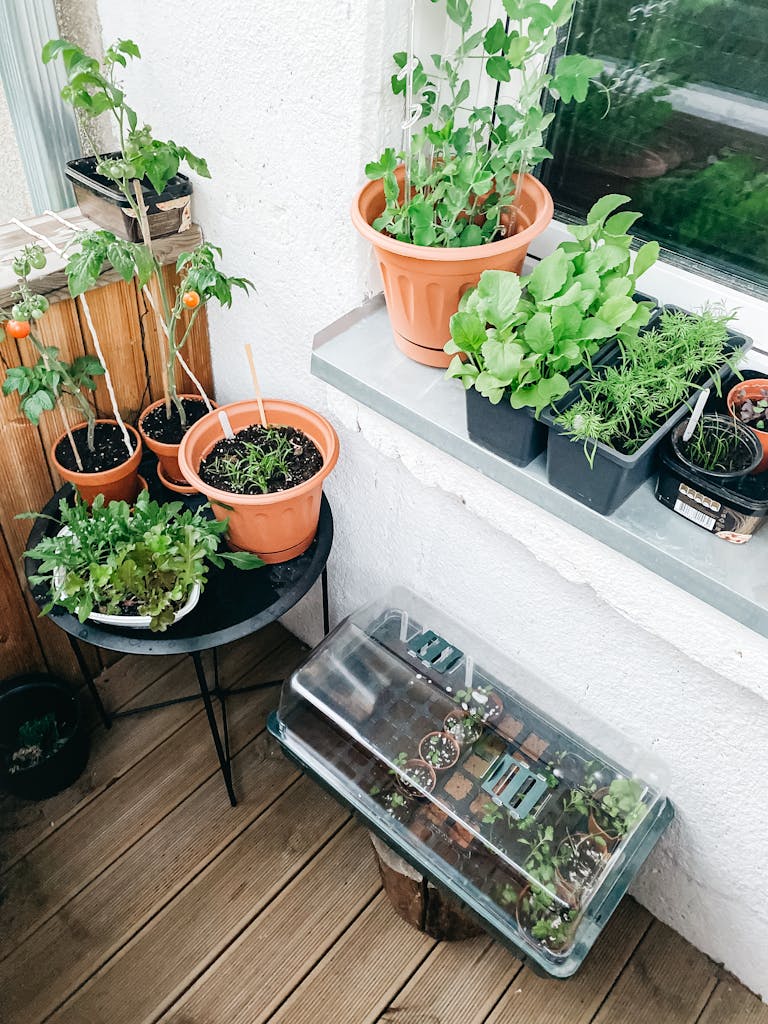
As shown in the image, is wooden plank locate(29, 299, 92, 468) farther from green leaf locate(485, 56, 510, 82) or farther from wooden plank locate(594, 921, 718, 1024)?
wooden plank locate(594, 921, 718, 1024)

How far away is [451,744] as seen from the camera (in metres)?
1.40

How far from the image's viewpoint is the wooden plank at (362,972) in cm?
145

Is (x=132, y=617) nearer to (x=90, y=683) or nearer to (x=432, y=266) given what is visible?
(x=90, y=683)

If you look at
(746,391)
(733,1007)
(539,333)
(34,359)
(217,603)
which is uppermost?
(539,333)

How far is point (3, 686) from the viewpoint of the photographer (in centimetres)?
169

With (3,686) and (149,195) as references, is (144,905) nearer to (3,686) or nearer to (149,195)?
(3,686)

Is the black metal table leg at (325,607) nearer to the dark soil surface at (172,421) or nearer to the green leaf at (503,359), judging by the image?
the dark soil surface at (172,421)

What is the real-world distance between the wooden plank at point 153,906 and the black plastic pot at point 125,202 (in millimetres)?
1162

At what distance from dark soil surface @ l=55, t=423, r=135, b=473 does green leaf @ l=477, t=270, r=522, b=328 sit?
0.83 meters

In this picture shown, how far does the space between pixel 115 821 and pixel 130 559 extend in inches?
29.1

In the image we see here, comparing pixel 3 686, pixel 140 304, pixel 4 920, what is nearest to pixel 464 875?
pixel 4 920

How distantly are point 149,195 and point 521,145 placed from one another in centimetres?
72

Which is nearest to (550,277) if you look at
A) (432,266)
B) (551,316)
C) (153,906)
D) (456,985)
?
(551,316)

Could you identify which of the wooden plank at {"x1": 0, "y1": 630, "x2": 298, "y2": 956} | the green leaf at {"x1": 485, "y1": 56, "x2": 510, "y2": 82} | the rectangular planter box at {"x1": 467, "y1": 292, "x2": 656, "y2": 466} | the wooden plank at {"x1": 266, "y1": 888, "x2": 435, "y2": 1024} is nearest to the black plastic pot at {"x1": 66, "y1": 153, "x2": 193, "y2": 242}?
the green leaf at {"x1": 485, "y1": 56, "x2": 510, "y2": 82}
